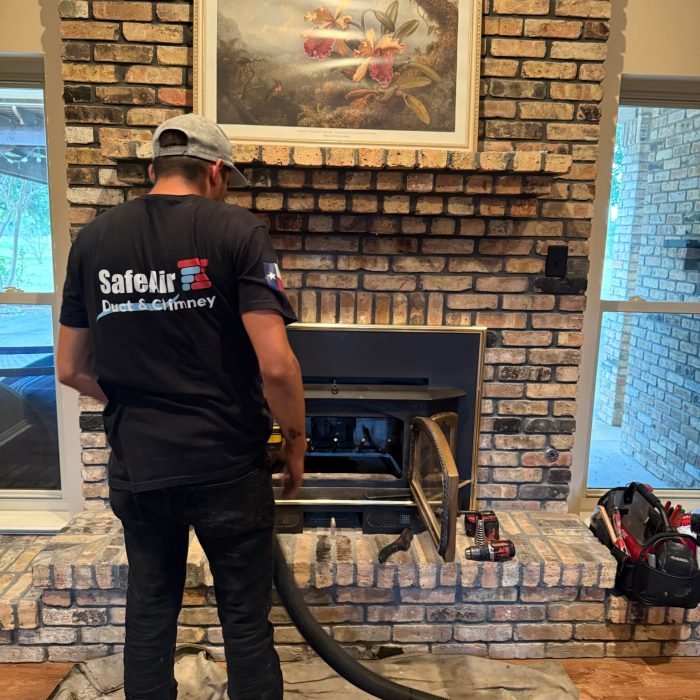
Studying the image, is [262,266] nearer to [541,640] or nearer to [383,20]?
[383,20]

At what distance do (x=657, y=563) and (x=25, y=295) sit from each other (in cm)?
252

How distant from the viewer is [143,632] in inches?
57.1

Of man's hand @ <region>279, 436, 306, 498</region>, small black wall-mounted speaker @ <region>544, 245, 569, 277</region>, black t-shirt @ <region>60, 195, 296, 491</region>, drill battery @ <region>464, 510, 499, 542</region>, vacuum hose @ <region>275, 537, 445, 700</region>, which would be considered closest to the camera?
black t-shirt @ <region>60, 195, 296, 491</region>

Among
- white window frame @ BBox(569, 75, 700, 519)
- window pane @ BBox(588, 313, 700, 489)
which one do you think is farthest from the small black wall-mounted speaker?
window pane @ BBox(588, 313, 700, 489)

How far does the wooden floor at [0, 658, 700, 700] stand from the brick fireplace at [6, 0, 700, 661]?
0.15ft

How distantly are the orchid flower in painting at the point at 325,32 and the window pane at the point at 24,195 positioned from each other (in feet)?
3.66

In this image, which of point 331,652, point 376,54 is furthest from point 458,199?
point 331,652

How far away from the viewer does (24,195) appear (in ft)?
7.84

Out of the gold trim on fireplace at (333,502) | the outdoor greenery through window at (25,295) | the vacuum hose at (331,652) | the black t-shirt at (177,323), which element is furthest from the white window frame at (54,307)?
the vacuum hose at (331,652)

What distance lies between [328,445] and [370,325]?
1.61 ft

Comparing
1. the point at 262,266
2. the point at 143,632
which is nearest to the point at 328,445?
the point at 143,632

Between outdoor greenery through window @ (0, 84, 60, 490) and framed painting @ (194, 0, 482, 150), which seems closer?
framed painting @ (194, 0, 482, 150)

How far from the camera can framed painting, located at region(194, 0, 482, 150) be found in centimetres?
200

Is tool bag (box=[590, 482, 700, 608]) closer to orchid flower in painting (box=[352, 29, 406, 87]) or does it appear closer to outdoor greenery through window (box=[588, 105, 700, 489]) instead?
outdoor greenery through window (box=[588, 105, 700, 489])
